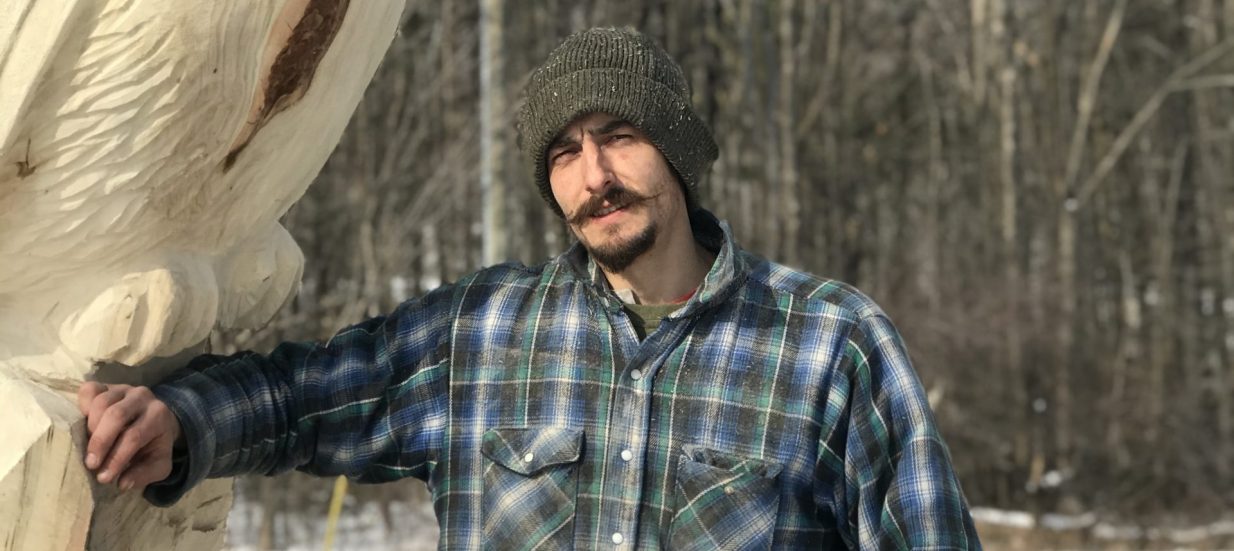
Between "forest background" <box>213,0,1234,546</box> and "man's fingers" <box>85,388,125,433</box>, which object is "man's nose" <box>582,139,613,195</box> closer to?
"man's fingers" <box>85,388,125,433</box>

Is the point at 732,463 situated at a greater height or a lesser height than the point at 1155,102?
greater

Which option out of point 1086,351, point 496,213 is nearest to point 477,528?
point 496,213

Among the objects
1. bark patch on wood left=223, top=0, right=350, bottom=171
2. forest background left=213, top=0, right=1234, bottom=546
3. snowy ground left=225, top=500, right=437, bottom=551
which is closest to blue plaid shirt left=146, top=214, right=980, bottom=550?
bark patch on wood left=223, top=0, right=350, bottom=171

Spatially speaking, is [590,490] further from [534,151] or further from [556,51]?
[556,51]

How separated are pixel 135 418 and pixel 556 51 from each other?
2.35ft

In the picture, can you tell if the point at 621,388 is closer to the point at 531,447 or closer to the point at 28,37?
the point at 531,447

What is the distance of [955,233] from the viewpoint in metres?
10.0

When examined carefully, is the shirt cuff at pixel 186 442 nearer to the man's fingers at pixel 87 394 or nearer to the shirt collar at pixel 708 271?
the man's fingers at pixel 87 394

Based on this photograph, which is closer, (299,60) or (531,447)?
(299,60)

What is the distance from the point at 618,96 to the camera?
1609mm

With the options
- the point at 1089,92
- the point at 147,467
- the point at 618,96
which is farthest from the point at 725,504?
the point at 1089,92

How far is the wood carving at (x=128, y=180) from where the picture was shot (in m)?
1.22

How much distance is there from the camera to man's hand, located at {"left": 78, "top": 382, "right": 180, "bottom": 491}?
1.27 m

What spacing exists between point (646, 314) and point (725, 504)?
0.92 feet
